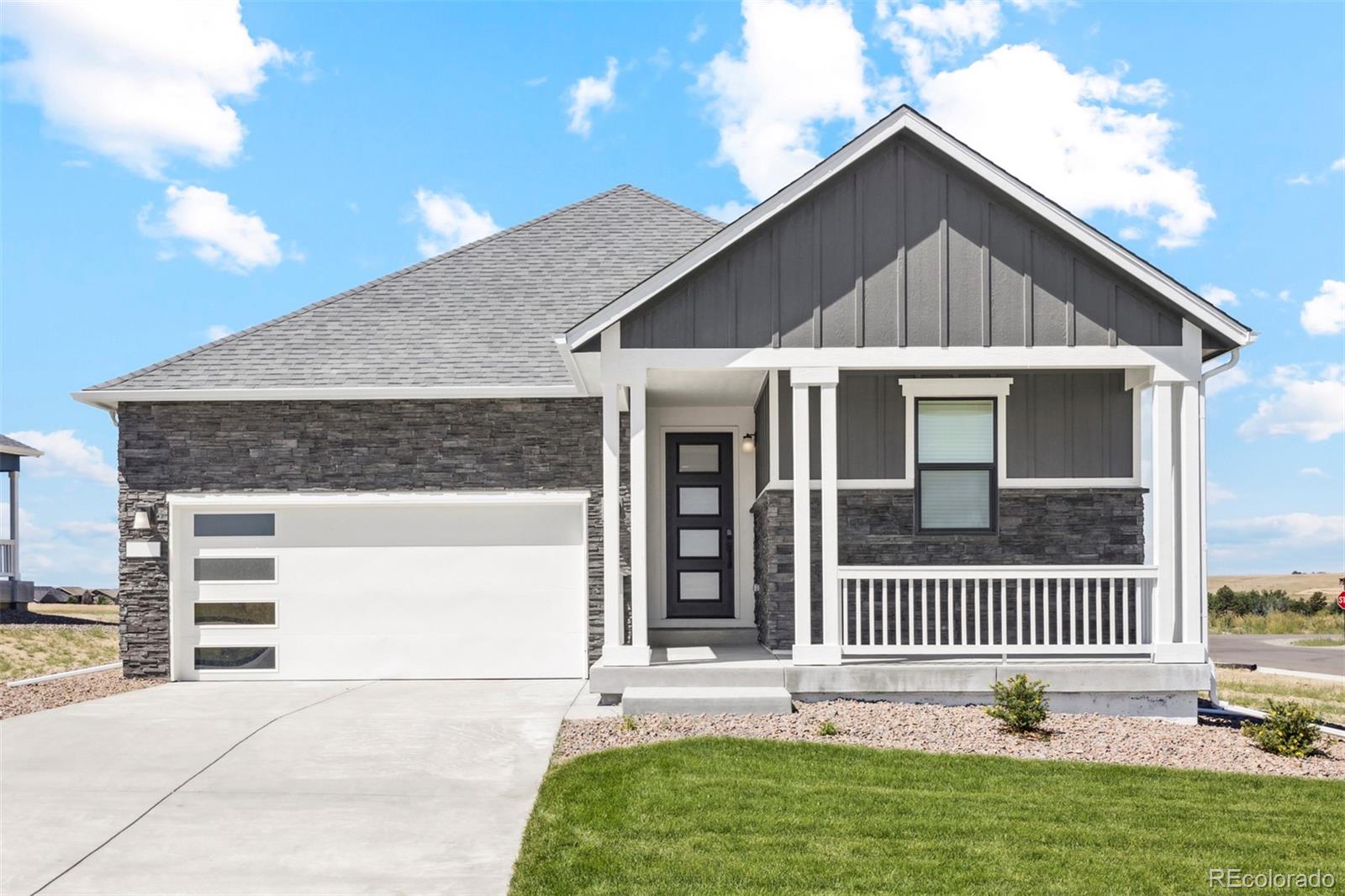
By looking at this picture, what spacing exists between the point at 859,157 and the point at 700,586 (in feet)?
19.4

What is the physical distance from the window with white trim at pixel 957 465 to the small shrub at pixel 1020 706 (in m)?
2.36

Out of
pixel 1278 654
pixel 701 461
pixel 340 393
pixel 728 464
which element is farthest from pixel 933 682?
pixel 1278 654

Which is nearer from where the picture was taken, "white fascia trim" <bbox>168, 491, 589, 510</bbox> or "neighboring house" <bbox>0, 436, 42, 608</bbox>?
"white fascia trim" <bbox>168, 491, 589, 510</bbox>

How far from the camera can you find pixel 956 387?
12367 mm

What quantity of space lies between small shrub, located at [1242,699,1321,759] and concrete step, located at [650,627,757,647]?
583 cm

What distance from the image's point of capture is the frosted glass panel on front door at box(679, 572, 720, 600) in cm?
1466

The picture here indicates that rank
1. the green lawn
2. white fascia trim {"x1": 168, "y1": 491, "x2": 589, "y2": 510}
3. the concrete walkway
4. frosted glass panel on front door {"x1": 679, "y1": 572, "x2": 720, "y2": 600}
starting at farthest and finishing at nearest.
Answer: the concrete walkway < frosted glass panel on front door {"x1": 679, "y1": 572, "x2": 720, "y2": 600} < white fascia trim {"x1": 168, "y1": 491, "x2": 589, "y2": 510} < the green lawn

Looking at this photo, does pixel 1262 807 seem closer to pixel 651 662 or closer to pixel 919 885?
pixel 919 885

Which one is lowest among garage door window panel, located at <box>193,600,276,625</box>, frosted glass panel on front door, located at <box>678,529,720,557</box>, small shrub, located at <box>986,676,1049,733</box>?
small shrub, located at <box>986,676,1049,733</box>

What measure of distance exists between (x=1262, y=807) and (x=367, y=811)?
6.06m

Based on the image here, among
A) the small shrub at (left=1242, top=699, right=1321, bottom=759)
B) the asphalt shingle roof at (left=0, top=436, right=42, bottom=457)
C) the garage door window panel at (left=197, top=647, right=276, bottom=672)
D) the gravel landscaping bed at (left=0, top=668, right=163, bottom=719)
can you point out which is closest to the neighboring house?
the asphalt shingle roof at (left=0, top=436, right=42, bottom=457)

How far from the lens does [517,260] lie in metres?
16.6

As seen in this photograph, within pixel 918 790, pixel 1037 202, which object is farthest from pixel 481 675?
→ pixel 1037 202

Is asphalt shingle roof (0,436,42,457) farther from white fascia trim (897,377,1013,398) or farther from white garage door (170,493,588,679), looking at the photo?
white fascia trim (897,377,1013,398)
